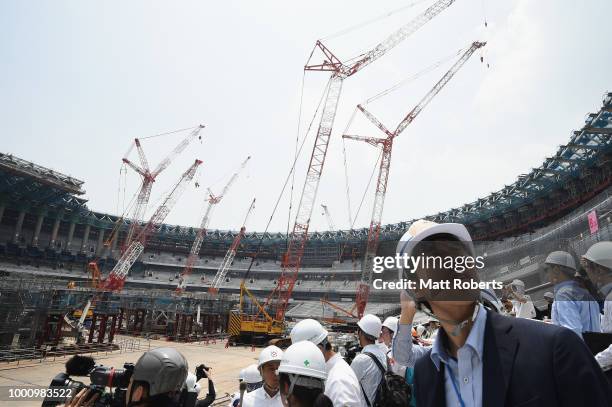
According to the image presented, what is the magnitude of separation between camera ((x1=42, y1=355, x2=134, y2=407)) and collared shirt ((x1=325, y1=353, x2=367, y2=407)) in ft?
6.77

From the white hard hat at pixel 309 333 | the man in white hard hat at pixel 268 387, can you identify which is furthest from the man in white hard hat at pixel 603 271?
the man in white hard hat at pixel 268 387

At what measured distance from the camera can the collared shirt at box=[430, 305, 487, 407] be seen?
1.31 meters

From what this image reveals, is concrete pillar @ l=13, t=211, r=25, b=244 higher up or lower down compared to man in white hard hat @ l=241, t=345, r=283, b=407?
higher up

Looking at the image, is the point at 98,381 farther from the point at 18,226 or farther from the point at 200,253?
the point at 200,253

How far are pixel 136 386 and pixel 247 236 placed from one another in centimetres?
8948

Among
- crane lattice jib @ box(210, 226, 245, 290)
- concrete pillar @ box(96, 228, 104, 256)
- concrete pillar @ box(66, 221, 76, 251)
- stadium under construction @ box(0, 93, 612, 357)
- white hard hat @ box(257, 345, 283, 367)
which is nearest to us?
white hard hat @ box(257, 345, 283, 367)

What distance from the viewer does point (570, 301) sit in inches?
139

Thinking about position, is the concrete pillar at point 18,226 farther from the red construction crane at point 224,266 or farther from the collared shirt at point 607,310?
the collared shirt at point 607,310

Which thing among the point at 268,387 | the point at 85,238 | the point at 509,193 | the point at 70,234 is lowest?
the point at 268,387

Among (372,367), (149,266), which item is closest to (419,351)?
(372,367)

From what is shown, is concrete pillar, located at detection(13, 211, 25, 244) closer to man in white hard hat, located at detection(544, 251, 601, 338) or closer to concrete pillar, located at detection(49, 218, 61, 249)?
concrete pillar, located at detection(49, 218, 61, 249)

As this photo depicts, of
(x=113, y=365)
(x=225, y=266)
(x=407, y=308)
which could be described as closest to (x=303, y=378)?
(x=407, y=308)

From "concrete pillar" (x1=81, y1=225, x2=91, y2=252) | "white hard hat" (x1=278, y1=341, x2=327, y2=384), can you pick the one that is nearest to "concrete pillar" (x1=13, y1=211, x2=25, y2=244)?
"concrete pillar" (x1=81, y1=225, x2=91, y2=252)

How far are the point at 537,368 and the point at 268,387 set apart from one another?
3.47m
